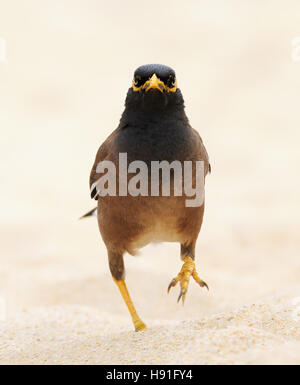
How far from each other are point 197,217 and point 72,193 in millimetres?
6139

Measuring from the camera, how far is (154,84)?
3.24m

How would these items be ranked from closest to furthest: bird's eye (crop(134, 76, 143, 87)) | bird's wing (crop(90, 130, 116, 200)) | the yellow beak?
1. the yellow beak
2. bird's eye (crop(134, 76, 143, 87))
3. bird's wing (crop(90, 130, 116, 200))

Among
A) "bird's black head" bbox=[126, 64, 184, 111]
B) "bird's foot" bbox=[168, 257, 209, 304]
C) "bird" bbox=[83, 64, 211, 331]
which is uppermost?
"bird's black head" bbox=[126, 64, 184, 111]

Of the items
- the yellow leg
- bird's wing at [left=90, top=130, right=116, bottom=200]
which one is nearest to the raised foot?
the yellow leg

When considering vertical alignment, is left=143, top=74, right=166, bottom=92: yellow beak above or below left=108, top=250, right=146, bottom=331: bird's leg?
above

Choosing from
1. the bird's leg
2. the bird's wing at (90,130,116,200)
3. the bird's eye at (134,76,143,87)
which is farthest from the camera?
the bird's leg

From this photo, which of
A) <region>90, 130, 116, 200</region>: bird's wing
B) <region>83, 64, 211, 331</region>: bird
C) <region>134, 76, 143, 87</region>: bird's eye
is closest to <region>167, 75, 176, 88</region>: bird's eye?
<region>83, 64, 211, 331</region>: bird

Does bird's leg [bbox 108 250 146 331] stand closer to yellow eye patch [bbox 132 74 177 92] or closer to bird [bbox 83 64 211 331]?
bird [bbox 83 64 211 331]

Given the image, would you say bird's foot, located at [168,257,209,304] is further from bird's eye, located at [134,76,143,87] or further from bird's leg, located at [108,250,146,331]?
bird's eye, located at [134,76,143,87]

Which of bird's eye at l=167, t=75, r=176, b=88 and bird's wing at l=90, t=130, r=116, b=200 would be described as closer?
bird's eye at l=167, t=75, r=176, b=88

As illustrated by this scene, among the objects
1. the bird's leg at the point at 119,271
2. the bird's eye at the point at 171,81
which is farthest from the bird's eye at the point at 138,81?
the bird's leg at the point at 119,271

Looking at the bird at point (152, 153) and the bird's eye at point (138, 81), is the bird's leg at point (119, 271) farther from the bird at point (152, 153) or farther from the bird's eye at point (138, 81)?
the bird's eye at point (138, 81)

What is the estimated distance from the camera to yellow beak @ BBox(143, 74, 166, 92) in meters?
3.24
